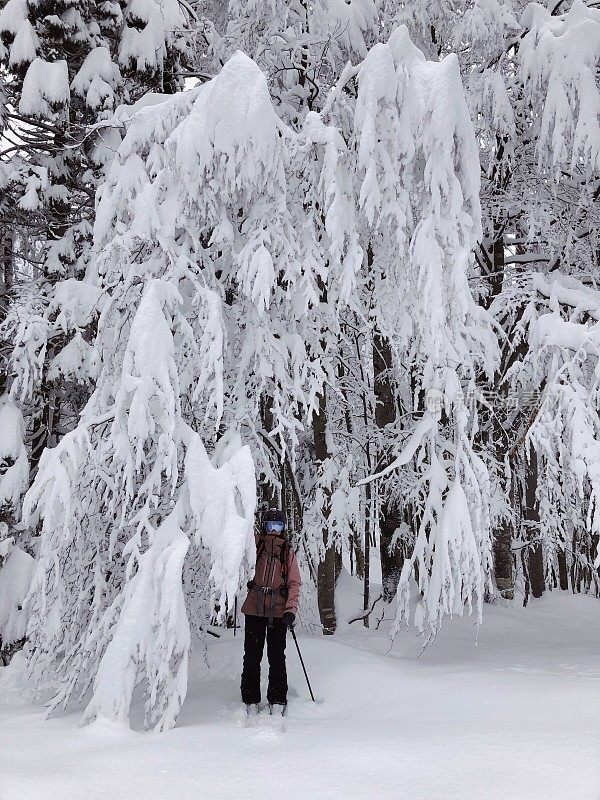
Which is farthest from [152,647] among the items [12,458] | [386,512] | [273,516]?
[386,512]

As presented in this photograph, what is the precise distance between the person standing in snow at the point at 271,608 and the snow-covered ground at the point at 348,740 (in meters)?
0.26

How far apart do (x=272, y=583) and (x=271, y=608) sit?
0.20 meters

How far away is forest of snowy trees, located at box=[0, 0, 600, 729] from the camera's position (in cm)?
521

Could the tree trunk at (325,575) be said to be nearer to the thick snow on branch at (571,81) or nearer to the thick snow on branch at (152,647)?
the thick snow on branch at (152,647)

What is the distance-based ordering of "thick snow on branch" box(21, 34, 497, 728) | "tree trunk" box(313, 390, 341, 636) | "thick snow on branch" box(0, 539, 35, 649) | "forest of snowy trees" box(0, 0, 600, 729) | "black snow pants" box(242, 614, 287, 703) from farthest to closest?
"tree trunk" box(313, 390, 341, 636) → "thick snow on branch" box(0, 539, 35, 649) → "black snow pants" box(242, 614, 287, 703) → "forest of snowy trees" box(0, 0, 600, 729) → "thick snow on branch" box(21, 34, 497, 728)

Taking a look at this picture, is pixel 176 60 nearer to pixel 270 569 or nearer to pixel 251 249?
pixel 251 249

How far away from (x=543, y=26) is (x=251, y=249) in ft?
13.3

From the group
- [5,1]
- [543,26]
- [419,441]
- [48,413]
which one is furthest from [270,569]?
[5,1]

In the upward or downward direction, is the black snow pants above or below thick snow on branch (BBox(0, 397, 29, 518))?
below

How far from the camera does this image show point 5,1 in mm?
9031

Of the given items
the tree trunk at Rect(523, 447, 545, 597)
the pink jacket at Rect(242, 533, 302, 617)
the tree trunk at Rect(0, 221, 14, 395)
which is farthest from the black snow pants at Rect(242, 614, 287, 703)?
the tree trunk at Rect(523, 447, 545, 597)

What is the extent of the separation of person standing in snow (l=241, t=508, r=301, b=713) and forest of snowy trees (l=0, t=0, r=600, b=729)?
0.41 metres

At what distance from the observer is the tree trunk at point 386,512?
354 inches

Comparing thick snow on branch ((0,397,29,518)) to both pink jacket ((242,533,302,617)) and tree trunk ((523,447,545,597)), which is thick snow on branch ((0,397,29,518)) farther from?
tree trunk ((523,447,545,597))
